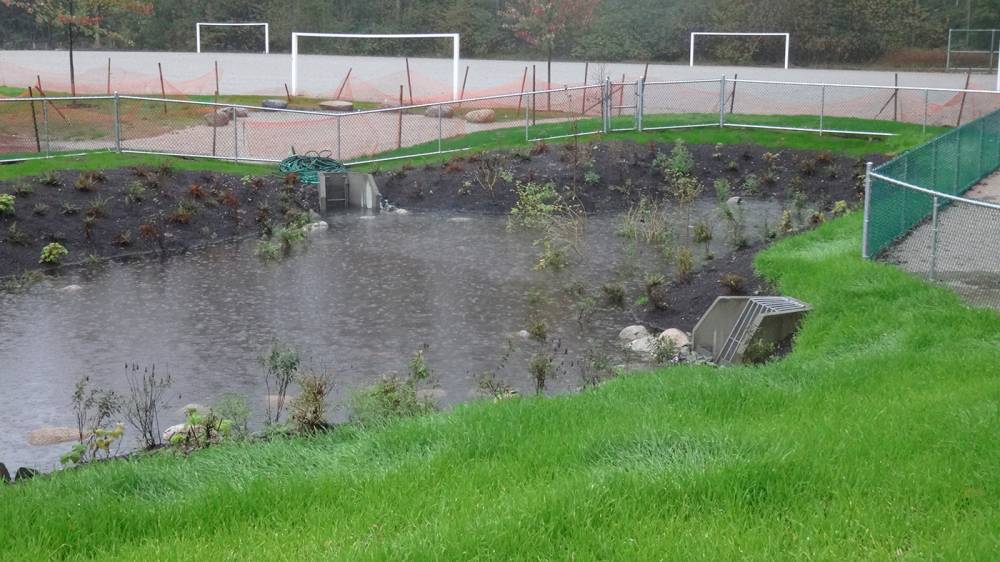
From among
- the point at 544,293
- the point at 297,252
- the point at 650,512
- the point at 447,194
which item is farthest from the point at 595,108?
the point at 650,512

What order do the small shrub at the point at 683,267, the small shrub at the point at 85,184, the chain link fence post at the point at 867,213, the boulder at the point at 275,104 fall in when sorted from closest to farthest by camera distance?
the chain link fence post at the point at 867,213 < the small shrub at the point at 683,267 < the small shrub at the point at 85,184 < the boulder at the point at 275,104

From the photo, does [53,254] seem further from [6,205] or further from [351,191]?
[351,191]

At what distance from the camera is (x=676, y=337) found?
13180 mm

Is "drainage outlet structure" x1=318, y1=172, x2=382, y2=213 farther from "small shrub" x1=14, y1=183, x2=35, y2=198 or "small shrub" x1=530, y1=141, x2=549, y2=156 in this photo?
"small shrub" x1=14, y1=183, x2=35, y2=198

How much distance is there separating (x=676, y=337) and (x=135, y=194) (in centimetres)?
1146

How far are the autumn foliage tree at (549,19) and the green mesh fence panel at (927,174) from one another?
856 inches

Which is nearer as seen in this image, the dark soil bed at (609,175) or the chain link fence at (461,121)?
the dark soil bed at (609,175)

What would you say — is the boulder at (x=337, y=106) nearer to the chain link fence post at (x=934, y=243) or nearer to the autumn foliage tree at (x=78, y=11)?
the autumn foliage tree at (x=78, y=11)

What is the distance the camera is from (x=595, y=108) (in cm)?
3416

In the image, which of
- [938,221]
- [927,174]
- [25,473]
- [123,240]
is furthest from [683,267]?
[25,473]

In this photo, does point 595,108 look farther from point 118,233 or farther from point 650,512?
point 650,512

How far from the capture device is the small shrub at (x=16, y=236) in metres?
17.6

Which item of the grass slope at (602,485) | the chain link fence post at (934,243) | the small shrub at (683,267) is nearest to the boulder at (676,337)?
the small shrub at (683,267)

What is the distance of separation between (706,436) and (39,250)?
13.9 metres
